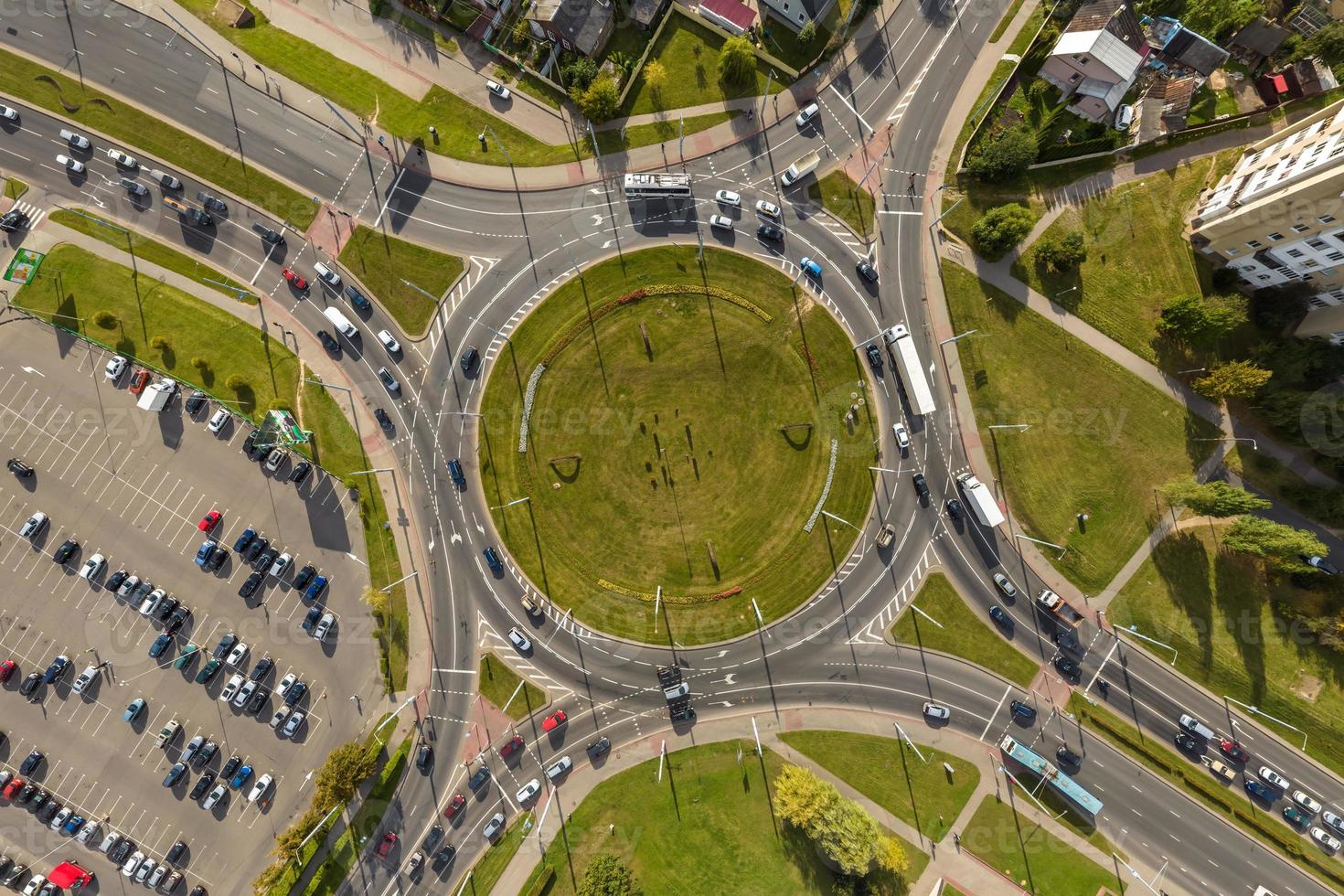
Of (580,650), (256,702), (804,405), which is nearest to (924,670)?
(804,405)

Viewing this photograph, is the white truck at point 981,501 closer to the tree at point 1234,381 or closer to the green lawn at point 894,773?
the tree at point 1234,381

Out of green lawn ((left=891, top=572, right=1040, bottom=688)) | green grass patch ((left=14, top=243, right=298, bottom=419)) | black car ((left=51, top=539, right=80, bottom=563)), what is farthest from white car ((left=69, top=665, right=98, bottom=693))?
green lawn ((left=891, top=572, right=1040, bottom=688))

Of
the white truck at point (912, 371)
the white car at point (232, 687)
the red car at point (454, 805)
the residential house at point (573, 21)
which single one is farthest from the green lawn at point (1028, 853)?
the residential house at point (573, 21)

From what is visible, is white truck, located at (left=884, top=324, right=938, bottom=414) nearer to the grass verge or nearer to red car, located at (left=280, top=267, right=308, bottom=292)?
the grass verge

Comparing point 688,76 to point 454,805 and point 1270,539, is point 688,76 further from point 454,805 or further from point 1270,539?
point 454,805

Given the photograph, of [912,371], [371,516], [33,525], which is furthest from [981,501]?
[33,525]

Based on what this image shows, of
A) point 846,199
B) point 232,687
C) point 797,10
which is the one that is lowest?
point 232,687
